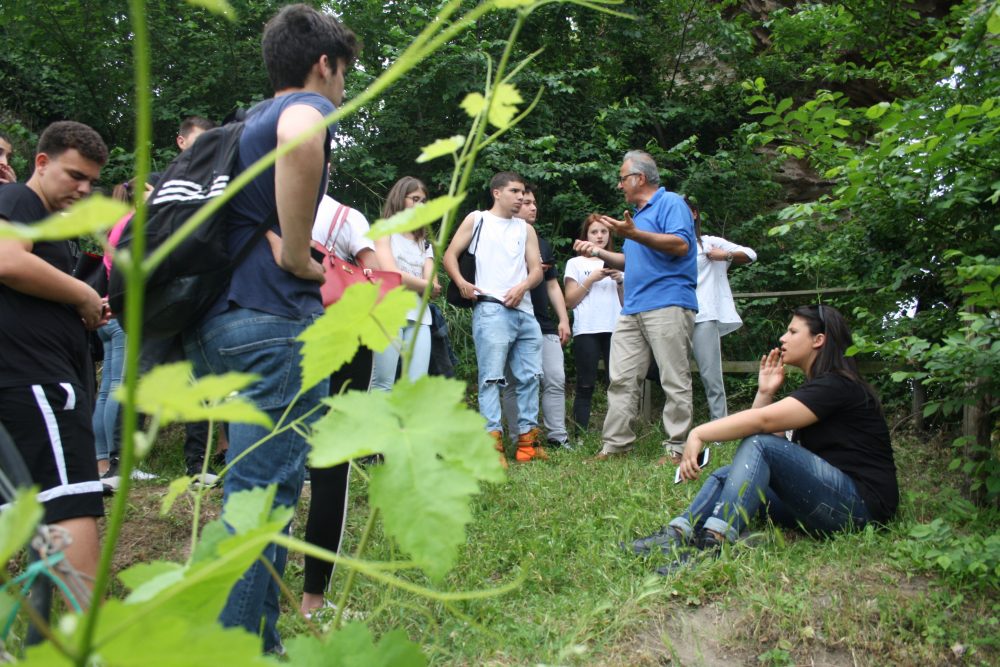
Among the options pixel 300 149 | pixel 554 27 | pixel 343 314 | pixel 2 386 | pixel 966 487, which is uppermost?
pixel 554 27

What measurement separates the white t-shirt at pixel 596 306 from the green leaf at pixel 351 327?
585cm

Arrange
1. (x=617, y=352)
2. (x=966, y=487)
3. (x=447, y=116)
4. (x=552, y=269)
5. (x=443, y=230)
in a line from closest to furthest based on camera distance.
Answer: (x=443, y=230)
(x=966, y=487)
(x=617, y=352)
(x=552, y=269)
(x=447, y=116)

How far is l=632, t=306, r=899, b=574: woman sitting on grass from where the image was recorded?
3.31 meters

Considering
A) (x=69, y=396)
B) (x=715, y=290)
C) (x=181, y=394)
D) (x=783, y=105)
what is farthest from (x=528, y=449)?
(x=181, y=394)

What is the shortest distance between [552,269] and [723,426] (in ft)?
9.87

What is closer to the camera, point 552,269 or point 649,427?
point 552,269

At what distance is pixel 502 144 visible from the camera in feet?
28.8

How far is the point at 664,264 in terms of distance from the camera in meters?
5.21

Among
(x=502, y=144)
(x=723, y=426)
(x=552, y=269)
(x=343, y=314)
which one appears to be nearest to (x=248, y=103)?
(x=502, y=144)

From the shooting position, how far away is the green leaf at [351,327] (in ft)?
2.04

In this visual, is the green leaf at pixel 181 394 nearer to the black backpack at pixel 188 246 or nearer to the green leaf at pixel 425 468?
the green leaf at pixel 425 468

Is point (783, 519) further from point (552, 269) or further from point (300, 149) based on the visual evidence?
point (552, 269)

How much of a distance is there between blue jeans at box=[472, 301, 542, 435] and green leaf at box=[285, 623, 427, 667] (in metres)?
4.70

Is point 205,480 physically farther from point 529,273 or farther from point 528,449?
point 529,273
